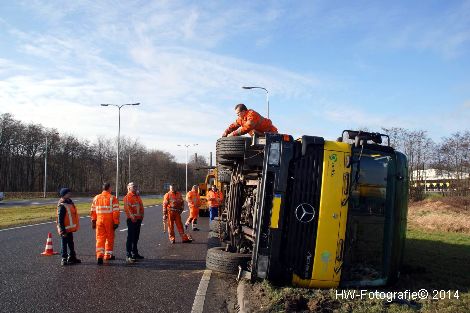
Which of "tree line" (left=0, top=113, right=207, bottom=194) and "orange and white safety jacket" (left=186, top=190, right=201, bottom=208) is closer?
"orange and white safety jacket" (left=186, top=190, right=201, bottom=208)

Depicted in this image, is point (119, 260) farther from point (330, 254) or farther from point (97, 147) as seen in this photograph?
point (97, 147)

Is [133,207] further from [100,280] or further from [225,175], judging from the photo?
[100,280]

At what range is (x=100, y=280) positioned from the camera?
24.8ft

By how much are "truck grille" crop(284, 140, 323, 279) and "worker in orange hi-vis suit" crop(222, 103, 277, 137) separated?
1571mm

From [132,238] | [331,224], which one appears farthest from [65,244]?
[331,224]

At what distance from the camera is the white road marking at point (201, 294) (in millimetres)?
5949

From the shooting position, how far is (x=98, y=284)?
23.8 feet

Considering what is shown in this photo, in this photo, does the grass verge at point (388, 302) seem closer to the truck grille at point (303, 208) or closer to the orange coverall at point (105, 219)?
the truck grille at point (303, 208)

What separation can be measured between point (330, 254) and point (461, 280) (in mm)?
2827

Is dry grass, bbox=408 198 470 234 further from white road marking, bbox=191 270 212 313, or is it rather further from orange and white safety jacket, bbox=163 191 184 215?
white road marking, bbox=191 270 212 313

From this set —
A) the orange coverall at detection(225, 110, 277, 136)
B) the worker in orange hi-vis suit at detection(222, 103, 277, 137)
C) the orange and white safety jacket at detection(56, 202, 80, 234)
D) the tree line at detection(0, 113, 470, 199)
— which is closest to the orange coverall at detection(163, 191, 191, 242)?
the orange and white safety jacket at detection(56, 202, 80, 234)

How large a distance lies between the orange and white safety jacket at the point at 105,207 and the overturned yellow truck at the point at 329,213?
13.8ft

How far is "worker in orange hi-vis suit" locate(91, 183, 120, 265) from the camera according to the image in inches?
369

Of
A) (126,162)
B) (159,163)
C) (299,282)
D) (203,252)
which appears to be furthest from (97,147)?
(299,282)
